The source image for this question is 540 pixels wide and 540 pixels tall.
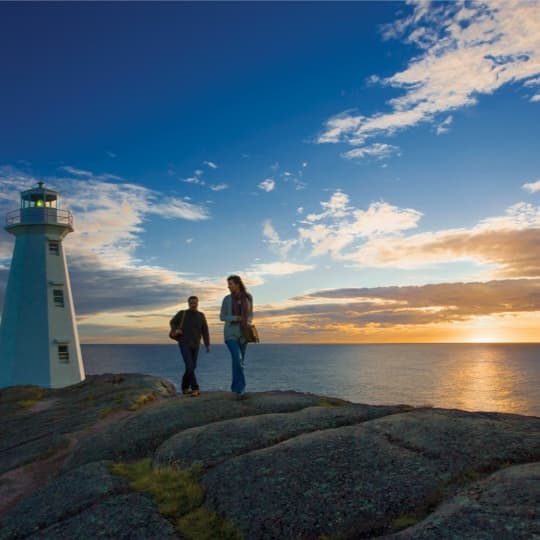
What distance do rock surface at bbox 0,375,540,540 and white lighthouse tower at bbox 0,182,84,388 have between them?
23.2m

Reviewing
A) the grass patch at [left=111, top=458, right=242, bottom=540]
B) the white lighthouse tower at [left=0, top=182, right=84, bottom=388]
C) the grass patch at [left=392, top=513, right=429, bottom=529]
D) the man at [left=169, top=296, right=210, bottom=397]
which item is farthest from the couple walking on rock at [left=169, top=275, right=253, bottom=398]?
the white lighthouse tower at [left=0, top=182, right=84, bottom=388]

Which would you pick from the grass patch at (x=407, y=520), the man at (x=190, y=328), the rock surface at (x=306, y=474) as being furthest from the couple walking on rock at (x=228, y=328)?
the grass patch at (x=407, y=520)

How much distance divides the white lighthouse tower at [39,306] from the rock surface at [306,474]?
2319 cm

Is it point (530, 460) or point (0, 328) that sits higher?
point (0, 328)

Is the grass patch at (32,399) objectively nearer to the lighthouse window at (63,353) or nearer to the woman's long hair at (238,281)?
the lighthouse window at (63,353)

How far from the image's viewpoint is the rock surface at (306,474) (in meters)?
6.87

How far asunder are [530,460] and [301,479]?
4.25 metres

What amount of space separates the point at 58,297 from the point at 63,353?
463 centimetres

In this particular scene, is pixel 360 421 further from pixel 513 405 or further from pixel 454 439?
pixel 513 405

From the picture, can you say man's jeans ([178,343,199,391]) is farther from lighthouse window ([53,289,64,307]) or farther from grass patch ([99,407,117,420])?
lighthouse window ([53,289,64,307])

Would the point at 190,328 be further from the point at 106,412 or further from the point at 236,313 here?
the point at 106,412

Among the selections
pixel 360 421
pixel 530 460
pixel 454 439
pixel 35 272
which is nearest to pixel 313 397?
pixel 360 421

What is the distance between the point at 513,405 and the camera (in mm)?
82125

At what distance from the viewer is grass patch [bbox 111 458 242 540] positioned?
24.6ft
